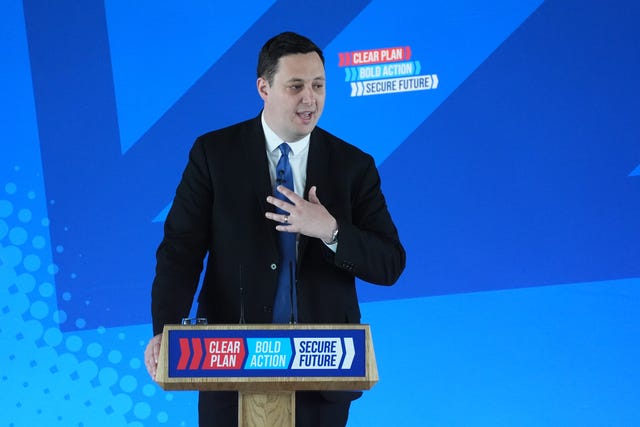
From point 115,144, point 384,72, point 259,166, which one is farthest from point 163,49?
point 259,166

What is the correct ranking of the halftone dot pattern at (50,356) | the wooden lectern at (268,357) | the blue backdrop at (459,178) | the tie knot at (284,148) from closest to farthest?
the wooden lectern at (268,357) → the tie knot at (284,148) → the blue backdrop at (459,178) → the halftone dot pattern at (50,356)

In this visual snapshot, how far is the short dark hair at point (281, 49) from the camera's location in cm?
223

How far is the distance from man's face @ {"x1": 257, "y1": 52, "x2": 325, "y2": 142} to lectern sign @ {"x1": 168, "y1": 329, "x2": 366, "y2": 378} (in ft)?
2.22

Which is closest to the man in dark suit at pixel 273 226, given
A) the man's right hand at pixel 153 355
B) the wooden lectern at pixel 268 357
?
the man's right hand at pixel 153 355

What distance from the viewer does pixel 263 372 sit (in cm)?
172

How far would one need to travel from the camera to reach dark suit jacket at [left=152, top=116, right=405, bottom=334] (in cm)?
218

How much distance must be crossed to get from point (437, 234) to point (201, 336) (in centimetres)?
205

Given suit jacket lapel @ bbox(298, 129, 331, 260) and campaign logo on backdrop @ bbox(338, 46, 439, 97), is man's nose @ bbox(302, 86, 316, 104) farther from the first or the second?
campaign logo on backdrop @ bbox(338, 46, 439, 97)

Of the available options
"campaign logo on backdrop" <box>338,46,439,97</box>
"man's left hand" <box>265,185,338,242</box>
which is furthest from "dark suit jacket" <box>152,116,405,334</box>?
"campaign logo on backdrop" <box>338,46,439,97</box>

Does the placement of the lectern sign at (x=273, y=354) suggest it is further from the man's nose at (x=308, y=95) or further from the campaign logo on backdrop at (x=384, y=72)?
the campaign logo on backdrop at (x=384, y=72)

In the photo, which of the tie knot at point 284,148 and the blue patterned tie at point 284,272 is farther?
the tie knot at point 284,148

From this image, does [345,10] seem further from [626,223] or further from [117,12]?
[626,223]

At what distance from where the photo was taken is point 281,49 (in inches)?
88.3

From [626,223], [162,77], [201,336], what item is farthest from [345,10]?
[201,336]
